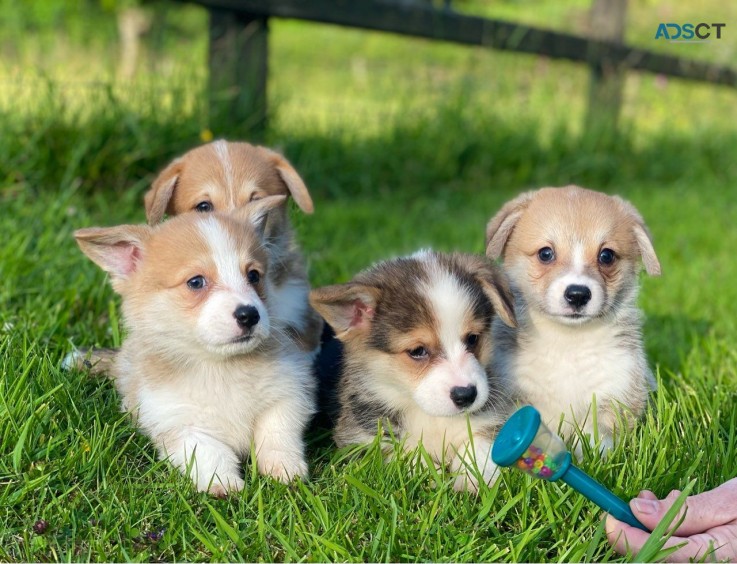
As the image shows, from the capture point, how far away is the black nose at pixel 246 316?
10.3 feet

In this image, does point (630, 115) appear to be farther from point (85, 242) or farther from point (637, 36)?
point (85, 242)

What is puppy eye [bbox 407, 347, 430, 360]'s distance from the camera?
10.8ft

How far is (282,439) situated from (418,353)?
623 millimetres

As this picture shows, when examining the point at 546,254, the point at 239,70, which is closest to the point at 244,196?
the point at 546,254

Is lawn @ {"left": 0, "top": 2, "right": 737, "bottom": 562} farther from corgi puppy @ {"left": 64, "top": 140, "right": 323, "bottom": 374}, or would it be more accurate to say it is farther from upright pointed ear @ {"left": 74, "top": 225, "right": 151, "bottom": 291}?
corgi puppy @ {"left": 64, "top": 140, "right": 323, "bottom": 374}

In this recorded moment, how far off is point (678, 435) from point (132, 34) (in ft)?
27.2

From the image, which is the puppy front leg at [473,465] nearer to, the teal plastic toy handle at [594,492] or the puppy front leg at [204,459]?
the teal plastic toy handle at [594,492]

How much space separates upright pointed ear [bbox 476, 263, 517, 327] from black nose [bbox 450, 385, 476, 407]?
360 millimetres

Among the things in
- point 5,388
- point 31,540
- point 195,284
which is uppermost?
point 195,284

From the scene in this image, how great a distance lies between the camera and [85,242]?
136 inches

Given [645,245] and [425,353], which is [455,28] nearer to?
[645,245]

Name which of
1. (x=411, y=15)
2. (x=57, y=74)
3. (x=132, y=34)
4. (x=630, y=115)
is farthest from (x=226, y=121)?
(x=630, y=115)

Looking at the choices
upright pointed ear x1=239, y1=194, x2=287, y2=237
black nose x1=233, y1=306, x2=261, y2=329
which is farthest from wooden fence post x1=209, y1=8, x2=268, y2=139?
black nose x1=233, y1=306, x2=261, y2=329

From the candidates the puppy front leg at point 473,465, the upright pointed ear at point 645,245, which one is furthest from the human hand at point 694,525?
the upright pointed ear at point 645,245
